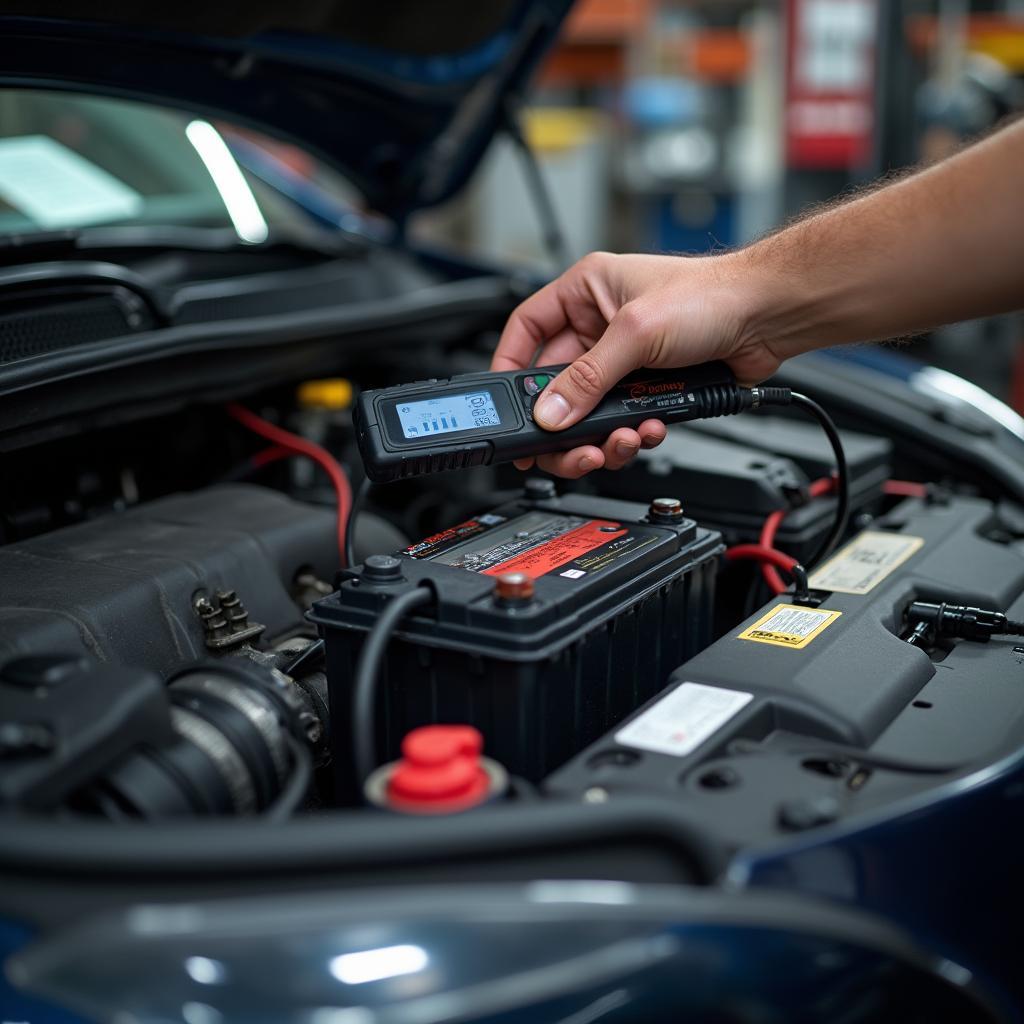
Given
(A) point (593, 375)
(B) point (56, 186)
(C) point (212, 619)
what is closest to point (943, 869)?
(A) point (593, 375)

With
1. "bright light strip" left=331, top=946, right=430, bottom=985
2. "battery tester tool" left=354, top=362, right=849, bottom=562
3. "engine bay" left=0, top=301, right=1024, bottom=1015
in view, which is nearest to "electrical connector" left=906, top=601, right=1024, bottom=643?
"engine bay" left=0, top=301, right=1024, bottom=1015

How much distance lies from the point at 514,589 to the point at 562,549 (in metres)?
0.18

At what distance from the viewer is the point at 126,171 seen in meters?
2.01

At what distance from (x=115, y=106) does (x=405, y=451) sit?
4.25 ft

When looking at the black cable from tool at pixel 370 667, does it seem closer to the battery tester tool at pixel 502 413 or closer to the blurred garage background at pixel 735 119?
the battery tester tool at pixel 502 413

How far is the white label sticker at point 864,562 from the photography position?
123 cm

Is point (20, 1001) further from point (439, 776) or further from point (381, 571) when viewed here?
point (381, 571)

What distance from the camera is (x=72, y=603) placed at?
105 cm

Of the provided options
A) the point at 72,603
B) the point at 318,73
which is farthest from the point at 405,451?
the point at 318,73

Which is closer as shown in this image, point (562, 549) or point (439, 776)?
point (439, 776)

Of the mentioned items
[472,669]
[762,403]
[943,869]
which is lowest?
[943,869]

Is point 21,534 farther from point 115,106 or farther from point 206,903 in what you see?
point 115,106

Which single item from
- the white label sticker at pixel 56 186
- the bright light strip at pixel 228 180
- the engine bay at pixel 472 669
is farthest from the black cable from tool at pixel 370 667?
the bright light strip at pixel 228 180

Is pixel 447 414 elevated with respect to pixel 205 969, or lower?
elevated
